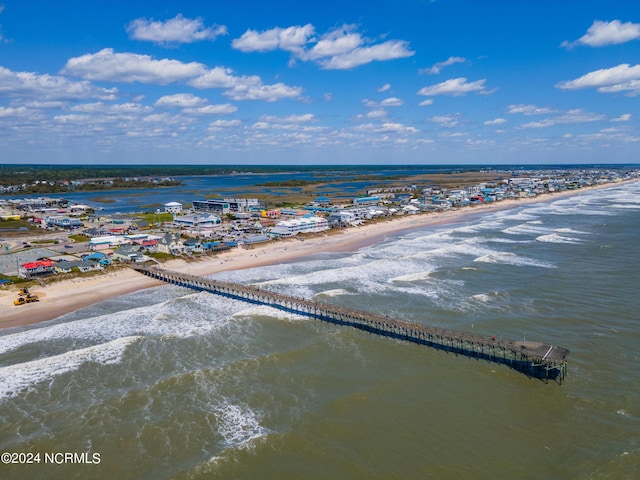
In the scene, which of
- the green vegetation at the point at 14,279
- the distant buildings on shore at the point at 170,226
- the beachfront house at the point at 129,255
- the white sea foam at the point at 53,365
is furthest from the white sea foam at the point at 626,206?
the green vegetation at the point at 14,279

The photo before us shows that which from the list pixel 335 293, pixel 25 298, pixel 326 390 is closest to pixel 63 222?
pixel 25 298

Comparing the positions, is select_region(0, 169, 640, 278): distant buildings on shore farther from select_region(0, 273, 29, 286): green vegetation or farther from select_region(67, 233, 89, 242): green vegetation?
select_region(0, 273, 29, 286): green vegetation

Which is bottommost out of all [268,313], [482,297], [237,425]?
[237,425]

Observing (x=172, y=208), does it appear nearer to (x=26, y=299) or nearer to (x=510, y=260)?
(x=26, y=299)

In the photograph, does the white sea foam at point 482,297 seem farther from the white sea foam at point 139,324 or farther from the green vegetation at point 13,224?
the green vegetation at point 13,224

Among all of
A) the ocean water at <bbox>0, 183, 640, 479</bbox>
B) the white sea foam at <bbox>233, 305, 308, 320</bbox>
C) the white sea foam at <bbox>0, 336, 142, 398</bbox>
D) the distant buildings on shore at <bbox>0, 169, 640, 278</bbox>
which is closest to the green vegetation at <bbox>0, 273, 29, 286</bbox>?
the distant buildings on shore at <bbox>0, 169, 640, 278</bbox>

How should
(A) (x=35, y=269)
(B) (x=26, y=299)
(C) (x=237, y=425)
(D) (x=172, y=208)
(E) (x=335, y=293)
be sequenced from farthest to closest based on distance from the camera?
(D) (x=172, y=208) < (A) (x=35, y=269) < (E) (x=335, y=293) < (B) (x=26, y=299) < (C) (x=237, y=425)
